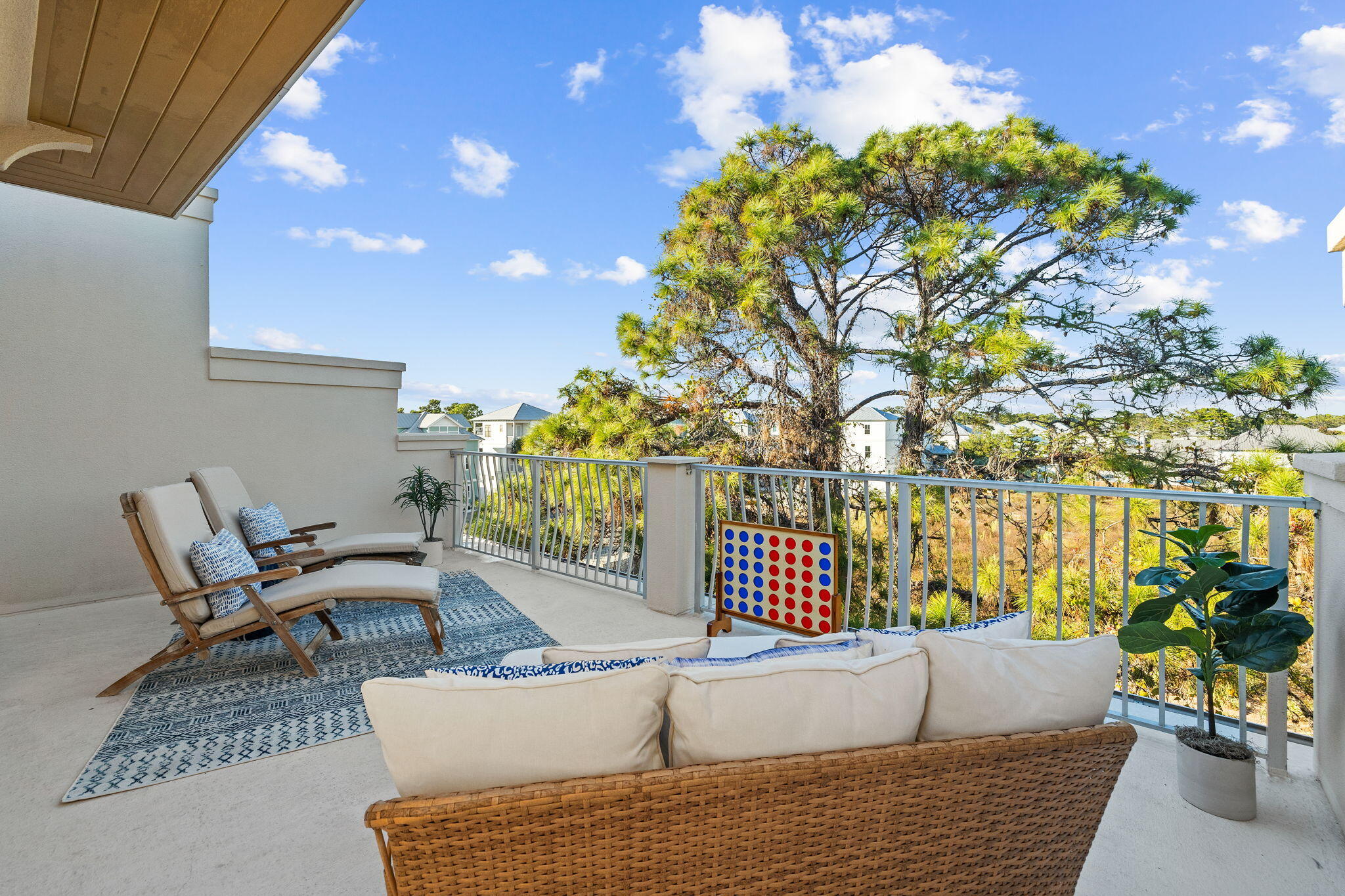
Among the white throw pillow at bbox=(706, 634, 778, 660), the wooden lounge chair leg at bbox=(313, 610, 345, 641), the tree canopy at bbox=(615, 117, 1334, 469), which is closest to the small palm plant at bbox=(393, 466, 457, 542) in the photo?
the wooden lounge chair leg at bbox=(313, 610, 345, 641)

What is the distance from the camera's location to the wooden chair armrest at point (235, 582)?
280cm

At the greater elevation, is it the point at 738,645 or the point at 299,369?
the point at 299,369

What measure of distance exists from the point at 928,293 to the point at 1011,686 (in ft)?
31.8

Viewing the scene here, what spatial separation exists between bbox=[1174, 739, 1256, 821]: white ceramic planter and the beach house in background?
13.4 metres

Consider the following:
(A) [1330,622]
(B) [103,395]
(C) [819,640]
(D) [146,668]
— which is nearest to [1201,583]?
(A) [1330,622]

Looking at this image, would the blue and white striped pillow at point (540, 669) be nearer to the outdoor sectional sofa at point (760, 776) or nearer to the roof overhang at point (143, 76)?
the outdoor sectional sofa at point (760, 776)

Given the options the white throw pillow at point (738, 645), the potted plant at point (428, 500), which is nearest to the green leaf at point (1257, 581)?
the white throw pillow at point (738, 645)

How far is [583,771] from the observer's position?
3.31 feet

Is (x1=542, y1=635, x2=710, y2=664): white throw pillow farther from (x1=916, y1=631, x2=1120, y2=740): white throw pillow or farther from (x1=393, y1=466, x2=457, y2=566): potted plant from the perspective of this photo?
(x1=393, y1=466, x2=457, y2=566): potted plant

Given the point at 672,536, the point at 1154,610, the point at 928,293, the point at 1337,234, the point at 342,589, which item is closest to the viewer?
the point at 1154,610

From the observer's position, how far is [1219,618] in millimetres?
1961

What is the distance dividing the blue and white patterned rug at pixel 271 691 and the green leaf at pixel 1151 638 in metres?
2.61

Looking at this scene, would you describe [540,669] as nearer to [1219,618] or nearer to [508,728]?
[508,728]

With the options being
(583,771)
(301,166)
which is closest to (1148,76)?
(583,771)
